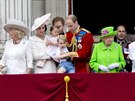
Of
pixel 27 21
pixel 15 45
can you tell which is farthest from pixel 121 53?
pixel 27 21

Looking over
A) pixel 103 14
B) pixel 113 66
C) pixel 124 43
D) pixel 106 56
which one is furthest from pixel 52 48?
pixel 103 14

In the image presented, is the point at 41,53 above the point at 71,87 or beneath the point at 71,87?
above

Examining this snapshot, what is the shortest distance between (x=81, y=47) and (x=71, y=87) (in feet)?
3.02

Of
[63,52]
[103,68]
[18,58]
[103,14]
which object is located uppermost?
[103,14]

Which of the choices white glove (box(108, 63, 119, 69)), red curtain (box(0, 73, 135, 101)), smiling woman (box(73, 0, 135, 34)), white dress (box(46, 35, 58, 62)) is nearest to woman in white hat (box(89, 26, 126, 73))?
white glove (box(108, 63, 119, 69))

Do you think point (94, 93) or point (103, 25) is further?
point (103, 25)

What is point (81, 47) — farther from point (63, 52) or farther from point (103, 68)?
point (103, 68)

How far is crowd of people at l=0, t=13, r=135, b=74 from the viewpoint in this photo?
1091 centimetres

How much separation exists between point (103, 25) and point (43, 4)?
2.33 meters

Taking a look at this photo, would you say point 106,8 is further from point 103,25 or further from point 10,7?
point 10,7

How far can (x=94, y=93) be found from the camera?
10.5 metres

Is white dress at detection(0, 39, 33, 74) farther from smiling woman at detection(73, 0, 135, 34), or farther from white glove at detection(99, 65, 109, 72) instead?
smiling woman at detection(73, 0, 135, 34)

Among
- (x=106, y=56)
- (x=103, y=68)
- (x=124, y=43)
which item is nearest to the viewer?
(x=103, y=68)

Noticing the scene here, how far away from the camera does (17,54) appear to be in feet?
35.8
